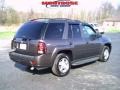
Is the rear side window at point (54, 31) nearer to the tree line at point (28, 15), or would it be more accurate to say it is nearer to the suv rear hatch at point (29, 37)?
the suv rear hatch at point (29, 37)

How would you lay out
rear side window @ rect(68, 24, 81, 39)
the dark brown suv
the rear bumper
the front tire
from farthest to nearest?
rear side window @ rect(68, 24, 81, 39), the front tire, the dark brown suv, the rear bumper

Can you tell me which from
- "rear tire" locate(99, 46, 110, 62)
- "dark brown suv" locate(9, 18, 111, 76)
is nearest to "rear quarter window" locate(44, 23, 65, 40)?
"dark brown suv" locate(9, 18, 111, 76)

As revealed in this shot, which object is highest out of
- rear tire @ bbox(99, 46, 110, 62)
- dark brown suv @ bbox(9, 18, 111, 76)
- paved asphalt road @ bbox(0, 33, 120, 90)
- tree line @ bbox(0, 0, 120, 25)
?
tree line @ bbox(0, 0, 120, 25)

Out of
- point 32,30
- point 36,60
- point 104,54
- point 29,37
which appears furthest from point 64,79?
point 104,54

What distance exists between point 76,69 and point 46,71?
1.15m

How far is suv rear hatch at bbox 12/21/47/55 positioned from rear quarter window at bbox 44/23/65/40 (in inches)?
6.9

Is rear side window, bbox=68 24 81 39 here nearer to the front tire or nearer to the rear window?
the front tire

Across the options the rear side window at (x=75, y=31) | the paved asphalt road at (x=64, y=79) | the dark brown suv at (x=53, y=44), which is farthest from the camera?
the rear side window at (x=75, y=31)

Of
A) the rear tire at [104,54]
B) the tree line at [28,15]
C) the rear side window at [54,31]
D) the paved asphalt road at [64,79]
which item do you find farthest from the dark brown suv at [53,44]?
the tree line at [28,15]

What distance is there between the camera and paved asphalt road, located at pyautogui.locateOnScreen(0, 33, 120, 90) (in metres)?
6.83

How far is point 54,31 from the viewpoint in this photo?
8078mm

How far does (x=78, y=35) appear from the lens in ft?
29.3

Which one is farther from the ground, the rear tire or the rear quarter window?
the rear quarter window

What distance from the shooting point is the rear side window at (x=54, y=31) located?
787cm
